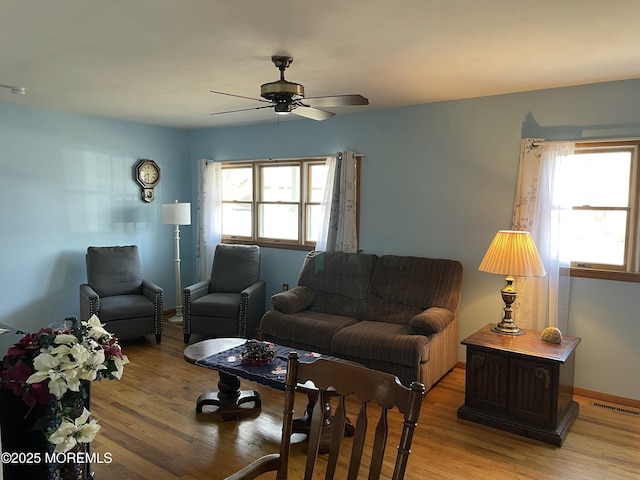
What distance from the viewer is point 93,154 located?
5172 millimetres

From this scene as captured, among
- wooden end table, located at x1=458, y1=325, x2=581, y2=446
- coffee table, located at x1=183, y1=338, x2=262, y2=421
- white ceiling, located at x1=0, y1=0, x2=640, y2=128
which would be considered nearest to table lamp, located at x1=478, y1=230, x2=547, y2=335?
wooden end table, located at x1=458, y1=325, x2=581, y2=446

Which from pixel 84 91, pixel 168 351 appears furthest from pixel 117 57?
pixel 168 351

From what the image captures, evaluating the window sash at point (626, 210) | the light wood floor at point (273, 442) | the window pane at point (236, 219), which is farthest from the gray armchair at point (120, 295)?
the window sash at point (626, 210)

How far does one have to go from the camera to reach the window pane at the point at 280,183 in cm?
542

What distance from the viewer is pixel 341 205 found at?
189 inches

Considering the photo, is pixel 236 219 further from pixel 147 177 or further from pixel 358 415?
pixel 358 415

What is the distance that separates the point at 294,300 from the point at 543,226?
7.42ft

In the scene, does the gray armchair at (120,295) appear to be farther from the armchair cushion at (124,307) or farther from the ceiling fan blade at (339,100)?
the ceiling fan blade at (339,100)

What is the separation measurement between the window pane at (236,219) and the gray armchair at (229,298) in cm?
51

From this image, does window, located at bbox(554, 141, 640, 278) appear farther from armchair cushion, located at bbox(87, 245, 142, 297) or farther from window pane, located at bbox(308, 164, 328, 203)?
armchair cushion, located at bbox(87, 245, 142, 297)

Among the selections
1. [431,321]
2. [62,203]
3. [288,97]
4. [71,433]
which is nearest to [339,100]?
[288,97]

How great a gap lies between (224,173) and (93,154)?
61.9 inches

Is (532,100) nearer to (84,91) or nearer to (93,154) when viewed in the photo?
(84,91)

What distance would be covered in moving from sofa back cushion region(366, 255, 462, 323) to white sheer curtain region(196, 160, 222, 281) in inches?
96.7
